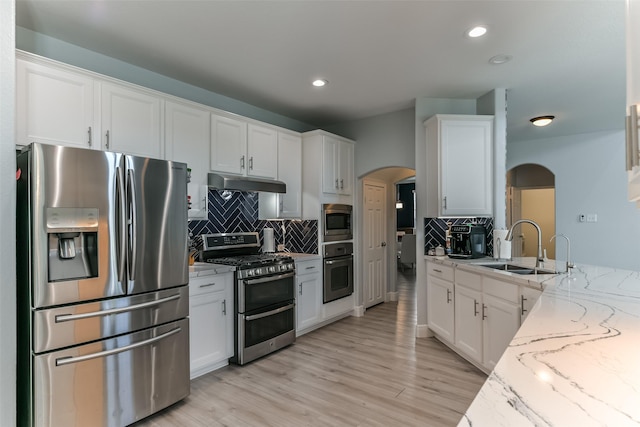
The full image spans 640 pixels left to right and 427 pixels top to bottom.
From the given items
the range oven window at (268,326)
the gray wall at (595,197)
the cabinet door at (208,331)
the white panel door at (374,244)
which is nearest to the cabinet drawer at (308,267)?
the range oven window at (268,326)

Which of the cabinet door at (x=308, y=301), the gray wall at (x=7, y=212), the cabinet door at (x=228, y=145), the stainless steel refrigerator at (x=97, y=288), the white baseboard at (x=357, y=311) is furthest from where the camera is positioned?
the white baseboard at (x=357, y=311)

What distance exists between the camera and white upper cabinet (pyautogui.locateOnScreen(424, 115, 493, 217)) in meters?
3.80

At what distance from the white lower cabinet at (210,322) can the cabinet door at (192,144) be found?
2.34 ft

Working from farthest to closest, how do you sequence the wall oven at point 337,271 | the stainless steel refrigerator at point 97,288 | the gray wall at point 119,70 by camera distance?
the wall oven at point 337,271 → the gray wall at point 119,70 → the stainless steel refrigerator at point 97,288

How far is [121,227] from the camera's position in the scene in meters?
2.30

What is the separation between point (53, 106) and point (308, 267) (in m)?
2.88

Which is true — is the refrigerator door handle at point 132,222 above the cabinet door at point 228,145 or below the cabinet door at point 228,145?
below

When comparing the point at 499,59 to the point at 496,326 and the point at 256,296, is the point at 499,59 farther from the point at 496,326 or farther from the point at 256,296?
the point at 256,296

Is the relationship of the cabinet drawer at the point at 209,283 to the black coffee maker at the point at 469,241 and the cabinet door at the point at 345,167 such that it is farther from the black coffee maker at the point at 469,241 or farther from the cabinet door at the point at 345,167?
the black coffee maker at the point at 469,241

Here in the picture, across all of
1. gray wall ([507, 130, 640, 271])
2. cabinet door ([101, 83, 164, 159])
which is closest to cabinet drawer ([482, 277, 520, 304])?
cabinet door ([101, 83, 164, 159])

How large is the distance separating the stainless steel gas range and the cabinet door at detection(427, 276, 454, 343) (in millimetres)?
1558

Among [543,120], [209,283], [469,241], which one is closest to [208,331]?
[209,283]

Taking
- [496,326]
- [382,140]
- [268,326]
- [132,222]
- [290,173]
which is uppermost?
[382,140]

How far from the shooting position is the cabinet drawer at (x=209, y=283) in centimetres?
298
